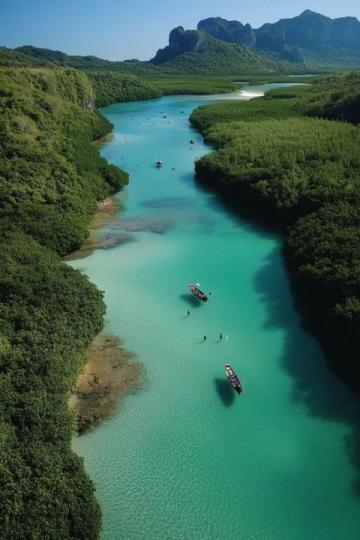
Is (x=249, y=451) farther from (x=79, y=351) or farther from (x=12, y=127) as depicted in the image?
(x=12, y=127)

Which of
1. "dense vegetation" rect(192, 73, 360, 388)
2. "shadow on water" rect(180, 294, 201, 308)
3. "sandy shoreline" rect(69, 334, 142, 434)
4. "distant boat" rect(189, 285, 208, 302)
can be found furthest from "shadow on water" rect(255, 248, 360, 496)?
"sandy shoreline" rect(69, 334, 142, 434)

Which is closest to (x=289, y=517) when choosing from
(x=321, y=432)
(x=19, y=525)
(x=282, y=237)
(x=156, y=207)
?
(x=321, y=432)

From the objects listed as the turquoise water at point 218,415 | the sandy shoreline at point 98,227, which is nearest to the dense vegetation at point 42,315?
the sandy shoreline at point 98,227

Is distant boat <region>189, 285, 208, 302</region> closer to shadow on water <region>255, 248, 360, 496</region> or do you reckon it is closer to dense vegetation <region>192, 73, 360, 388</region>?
shadow on water <region>255, 248, 360, 496</region>

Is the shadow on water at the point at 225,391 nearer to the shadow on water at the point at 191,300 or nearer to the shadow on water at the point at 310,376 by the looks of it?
the shadow on water at the point at 310,376

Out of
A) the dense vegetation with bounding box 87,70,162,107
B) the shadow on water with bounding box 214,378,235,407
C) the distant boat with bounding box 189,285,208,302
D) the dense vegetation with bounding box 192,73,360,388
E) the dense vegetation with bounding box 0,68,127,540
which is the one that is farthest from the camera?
the dense vegetation with bounding box 87,70,162,107

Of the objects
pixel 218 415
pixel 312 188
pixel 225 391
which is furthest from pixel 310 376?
pixel 312 188

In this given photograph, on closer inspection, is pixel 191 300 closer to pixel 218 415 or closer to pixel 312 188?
pixel 218 415
